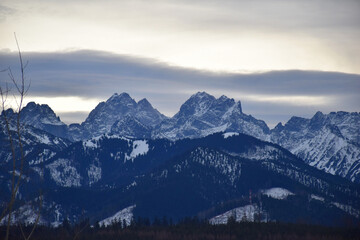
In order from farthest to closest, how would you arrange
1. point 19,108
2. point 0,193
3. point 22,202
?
point 22,202 < point 0,193 < point 19,108

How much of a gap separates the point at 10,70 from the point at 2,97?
117 centimetres

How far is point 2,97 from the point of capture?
2734 cm

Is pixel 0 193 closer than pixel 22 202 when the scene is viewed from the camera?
Yes

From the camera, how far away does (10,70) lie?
1086 inches

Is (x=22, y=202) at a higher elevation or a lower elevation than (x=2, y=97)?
lower

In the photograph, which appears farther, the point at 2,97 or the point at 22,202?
the point at 22,202

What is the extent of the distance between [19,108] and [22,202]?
9175 millimetres

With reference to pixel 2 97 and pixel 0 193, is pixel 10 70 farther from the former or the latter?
pixel 0 193

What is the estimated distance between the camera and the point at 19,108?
1038 inches

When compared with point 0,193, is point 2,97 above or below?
above

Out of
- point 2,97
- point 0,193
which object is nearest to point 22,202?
point 0,193

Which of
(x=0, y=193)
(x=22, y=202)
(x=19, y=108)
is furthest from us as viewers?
(x=22, y=202)

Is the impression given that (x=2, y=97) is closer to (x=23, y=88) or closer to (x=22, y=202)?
(x=23, y=88)

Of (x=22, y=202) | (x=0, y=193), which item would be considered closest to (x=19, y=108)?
(x=0, y=193)
